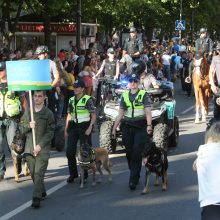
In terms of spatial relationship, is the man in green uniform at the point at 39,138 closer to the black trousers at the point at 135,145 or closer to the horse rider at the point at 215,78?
the black trousers at the point at 135,145

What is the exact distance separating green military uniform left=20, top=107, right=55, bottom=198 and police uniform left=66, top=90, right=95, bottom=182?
1.21 meters

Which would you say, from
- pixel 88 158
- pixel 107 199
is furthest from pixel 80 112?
pixel 107 199

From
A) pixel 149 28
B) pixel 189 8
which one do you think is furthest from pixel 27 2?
pixel 189 8

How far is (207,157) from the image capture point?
5.78m

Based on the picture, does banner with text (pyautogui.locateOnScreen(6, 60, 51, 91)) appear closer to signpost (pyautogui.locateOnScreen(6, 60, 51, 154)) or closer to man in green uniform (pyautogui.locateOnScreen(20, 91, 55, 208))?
signpost (pyautogui.locateOnScreen(6, 60, 51, 154))

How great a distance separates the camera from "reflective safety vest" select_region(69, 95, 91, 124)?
1074 centimetres

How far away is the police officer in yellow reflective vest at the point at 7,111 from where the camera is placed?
433 inches

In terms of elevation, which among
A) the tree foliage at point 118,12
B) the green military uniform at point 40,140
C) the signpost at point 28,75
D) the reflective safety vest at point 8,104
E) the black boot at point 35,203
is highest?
the tree foliage at point 118,12

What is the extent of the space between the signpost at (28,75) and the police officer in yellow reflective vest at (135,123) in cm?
127

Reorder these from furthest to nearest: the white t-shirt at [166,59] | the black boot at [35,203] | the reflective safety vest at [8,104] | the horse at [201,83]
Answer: the white t-shirt at [166,59]
the horse at [201,83]
the reflective safety vest at [8,104]
the black boot at [35,203]

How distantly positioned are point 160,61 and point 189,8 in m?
25.0

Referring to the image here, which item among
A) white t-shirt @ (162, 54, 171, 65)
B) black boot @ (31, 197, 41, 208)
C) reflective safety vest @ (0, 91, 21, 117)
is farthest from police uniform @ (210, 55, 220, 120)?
white t-shirt @ (162, 54, 171, 65)

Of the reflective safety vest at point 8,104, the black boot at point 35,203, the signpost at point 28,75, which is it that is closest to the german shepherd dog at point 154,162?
the black boot at point 35,203

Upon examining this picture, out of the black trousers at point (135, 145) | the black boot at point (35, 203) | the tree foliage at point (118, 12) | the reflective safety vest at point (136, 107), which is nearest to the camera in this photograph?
the black boot at point (35, 203)
